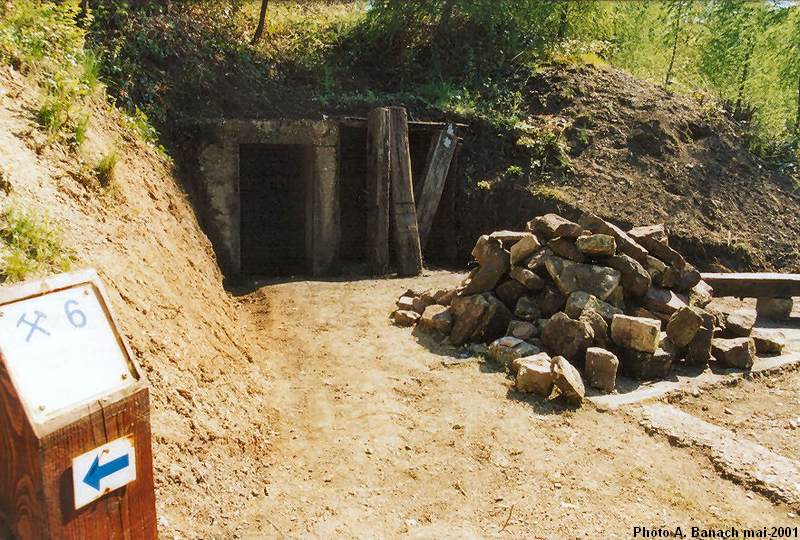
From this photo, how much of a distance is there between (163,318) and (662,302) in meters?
4.68

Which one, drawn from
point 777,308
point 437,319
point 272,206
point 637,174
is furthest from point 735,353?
point 272,206

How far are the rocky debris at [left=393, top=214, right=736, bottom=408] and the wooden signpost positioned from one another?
12.2ft

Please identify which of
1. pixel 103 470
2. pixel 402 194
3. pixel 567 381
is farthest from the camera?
pixel 402 194

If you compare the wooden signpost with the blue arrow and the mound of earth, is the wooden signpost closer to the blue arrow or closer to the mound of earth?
the blue arrow

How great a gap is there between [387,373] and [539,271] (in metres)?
1.98

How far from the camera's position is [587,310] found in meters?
5.98

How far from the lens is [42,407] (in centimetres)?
183

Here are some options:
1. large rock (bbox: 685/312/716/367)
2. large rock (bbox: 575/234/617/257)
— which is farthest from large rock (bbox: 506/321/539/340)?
large rock (bbox: 685/312/716/367)

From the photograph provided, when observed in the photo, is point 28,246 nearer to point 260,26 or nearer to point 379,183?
point 379,183

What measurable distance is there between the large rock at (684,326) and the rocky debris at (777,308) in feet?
9.58

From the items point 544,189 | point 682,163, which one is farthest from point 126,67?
point 682,163

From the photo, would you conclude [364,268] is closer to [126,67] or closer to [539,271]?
[539,271]

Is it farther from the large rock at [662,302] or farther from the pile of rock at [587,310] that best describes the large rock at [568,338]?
the large rock at [662,302]

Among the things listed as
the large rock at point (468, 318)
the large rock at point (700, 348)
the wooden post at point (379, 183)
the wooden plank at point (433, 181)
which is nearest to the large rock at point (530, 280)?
the large rock at point (468, 318)
